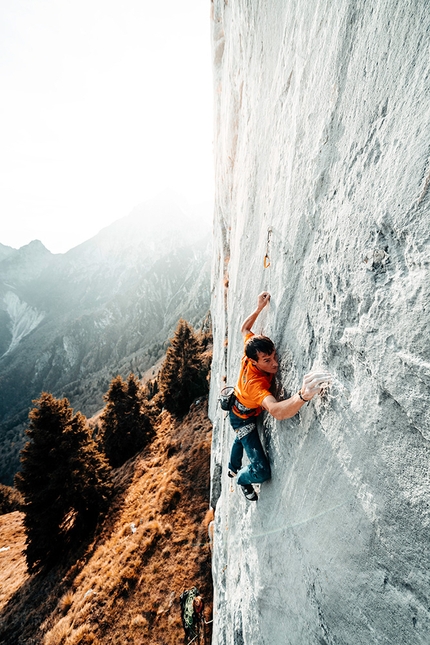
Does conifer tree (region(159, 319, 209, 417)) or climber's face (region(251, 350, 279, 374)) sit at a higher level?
climber's face (region(251, 350, 279, 374))

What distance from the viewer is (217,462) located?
992 cm

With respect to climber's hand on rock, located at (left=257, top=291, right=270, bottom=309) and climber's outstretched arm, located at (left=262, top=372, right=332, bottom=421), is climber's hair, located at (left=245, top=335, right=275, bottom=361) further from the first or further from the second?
climber's hand on rock, located at (left=257, top=291, right=270, bottom=309)

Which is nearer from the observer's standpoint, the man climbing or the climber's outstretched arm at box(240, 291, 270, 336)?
the man climbing

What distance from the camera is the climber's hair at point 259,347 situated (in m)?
3.51

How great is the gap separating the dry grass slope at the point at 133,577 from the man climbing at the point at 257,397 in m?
9.04

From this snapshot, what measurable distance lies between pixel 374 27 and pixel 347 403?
2912mm

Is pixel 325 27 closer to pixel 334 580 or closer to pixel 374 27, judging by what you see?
pixel 374 27

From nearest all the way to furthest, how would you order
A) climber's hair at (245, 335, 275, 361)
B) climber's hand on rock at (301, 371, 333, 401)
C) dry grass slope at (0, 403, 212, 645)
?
climber's hand on rock at (301, 371, 333, 401) → climber's hair at (245, 335, 275, 361) → dry grass slope at (0, 403, 212, 645)

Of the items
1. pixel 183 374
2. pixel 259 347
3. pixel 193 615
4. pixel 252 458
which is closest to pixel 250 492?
pixel 252 458

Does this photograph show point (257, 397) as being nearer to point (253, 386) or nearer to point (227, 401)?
point (253, 386)

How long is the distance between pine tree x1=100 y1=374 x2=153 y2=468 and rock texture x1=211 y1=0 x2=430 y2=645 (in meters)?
21.1

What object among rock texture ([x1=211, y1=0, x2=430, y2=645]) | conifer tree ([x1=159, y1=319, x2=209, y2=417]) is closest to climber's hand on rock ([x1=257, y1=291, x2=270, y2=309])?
Answer: rock texture ([x1=211, y1=0, x2=430, y2=645])

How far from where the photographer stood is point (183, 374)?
24969mm

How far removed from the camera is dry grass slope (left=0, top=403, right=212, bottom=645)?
9192 millimetres
